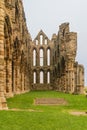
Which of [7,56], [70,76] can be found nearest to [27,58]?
[70,76]

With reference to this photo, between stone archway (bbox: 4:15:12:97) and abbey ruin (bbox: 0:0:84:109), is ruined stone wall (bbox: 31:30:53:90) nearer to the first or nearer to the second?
abbey ruin (bbox: 0:0:84:109)

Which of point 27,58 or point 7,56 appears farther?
point 27,58

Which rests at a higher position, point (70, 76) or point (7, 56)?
point (7, 56)

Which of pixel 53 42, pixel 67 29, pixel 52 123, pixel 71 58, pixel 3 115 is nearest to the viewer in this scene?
pixel 52 123

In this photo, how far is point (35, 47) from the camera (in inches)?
3280

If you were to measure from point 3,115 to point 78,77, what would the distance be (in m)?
50.5

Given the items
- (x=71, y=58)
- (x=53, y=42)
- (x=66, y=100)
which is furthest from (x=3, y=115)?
(x=53, y=42)

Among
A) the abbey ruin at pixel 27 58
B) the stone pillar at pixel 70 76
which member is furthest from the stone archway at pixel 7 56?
the stone pillar at pixel 70 76

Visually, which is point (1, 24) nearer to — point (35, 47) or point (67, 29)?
point (67, 29)

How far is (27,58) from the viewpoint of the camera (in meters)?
65.8

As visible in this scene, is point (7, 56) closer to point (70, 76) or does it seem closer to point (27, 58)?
point (70, 76)

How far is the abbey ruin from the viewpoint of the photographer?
1268 inches

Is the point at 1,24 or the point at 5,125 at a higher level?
the point at 1,24

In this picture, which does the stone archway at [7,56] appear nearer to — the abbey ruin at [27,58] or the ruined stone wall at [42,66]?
the abbey ruin at [27,58]
